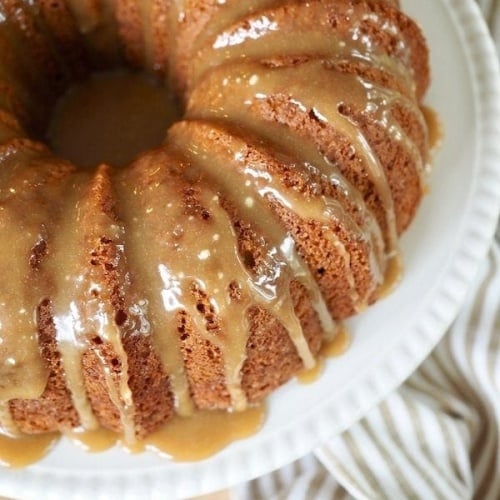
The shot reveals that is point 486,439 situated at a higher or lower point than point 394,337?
lower

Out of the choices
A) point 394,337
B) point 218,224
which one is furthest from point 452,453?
point 218,224

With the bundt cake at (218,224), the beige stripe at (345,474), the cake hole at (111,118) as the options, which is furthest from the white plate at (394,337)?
the cake hole at (111,118)

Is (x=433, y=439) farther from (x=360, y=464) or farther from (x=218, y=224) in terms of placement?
(x=218, y=224)

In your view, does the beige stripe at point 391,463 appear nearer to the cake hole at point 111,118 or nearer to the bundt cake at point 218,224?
the bundt cake at point 218,224

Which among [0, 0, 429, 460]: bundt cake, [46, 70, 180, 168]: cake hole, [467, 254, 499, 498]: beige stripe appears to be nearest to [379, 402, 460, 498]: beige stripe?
[467, 254, 499, 498]: beige stripe

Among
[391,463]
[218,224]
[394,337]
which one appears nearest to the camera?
[218,224]

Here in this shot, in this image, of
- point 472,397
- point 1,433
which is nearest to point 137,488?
point 1,433

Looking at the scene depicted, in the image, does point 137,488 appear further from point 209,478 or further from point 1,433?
point 1,433
